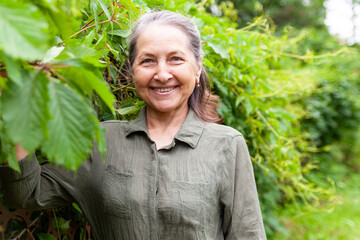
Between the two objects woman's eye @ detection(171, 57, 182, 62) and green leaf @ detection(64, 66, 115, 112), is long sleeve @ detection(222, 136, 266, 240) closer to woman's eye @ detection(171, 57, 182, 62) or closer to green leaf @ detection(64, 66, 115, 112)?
woman's eye @ detection(171, 57, 182, 62)

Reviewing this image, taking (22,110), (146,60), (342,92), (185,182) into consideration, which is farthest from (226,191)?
(342,92)

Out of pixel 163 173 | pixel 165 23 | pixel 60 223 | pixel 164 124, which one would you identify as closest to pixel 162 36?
pixel 165 23

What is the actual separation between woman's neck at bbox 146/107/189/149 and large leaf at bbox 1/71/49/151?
860 millimetres

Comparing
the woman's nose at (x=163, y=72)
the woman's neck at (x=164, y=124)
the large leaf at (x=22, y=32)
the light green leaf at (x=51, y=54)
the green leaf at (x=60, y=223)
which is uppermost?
the large leaf at (x=22, y=32)

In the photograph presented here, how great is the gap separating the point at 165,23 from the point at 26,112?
35.7 inches

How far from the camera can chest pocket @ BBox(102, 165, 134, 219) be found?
143 centimetres

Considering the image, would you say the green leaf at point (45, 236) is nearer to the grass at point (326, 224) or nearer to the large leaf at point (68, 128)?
the large leaf at point (68, 128)

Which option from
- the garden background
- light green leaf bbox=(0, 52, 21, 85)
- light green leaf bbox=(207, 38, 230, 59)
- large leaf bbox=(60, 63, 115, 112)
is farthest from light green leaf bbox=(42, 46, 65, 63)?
light green leaf bbox=(207, 38, 230, 59)

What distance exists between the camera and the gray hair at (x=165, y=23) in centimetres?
153

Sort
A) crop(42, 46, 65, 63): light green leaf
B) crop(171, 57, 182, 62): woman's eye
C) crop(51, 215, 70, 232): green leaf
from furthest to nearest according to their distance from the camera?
1. crop(51, 215, 70, 232): green leaf
2. crop(171, 57, 182, 62): woman's eye
3. crop(42, 46, 65, 63): light green leaf

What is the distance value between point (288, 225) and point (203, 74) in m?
4.10

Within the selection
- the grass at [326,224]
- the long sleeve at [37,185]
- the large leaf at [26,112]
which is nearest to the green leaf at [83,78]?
the large leaf at [26,112]

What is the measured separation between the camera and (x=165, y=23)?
151 cm

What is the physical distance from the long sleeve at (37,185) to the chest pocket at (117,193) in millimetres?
102
